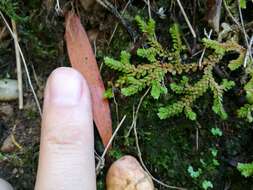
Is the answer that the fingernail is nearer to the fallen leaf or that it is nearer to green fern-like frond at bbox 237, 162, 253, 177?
the fallen leaf

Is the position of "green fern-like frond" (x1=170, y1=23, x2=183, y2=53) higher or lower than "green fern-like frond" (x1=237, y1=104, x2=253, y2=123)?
higher

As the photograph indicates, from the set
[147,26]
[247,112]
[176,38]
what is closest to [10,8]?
[147,26]

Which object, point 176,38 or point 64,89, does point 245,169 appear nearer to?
point 176,38

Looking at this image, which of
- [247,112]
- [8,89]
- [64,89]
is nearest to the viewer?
[64,89]

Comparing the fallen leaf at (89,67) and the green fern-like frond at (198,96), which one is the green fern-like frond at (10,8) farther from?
the green fern-like frond at (198,96)

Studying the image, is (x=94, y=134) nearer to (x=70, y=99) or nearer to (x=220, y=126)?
(x=70, y=99)

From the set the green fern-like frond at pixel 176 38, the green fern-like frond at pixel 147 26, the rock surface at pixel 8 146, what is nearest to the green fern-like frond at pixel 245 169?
the green fern-like frond at pixel 176 38

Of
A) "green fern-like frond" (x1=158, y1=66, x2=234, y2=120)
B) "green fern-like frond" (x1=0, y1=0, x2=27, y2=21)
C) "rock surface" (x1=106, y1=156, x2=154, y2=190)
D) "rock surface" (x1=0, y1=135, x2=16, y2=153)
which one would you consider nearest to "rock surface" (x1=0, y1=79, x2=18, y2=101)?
"rock surface" (x1=0, y1=135, x2=16, y2=153)

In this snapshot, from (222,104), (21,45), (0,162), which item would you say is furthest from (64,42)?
(222,104)
